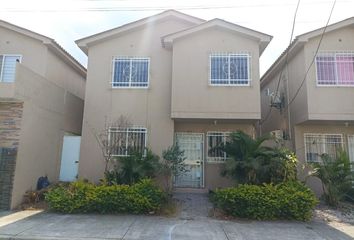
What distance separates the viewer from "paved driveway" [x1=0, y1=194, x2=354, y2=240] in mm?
7258

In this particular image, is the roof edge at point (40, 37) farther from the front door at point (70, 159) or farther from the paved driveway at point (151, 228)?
the paved driveway at point (151, 228)

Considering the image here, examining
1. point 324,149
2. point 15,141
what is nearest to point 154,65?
point 15,141

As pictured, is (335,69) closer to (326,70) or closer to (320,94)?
(326,70)

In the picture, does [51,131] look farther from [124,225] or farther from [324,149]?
[324,149]

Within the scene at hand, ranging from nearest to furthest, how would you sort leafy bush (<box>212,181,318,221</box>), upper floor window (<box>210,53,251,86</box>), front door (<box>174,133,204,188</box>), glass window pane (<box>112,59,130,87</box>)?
leafy bush (<box>212,181,318,221</box>) → upper floor window (<box>210,53,251,86</box>) → glass window pane (<box>112,59,130,87</box>) → front door (<box>174,133,204,188</box>)

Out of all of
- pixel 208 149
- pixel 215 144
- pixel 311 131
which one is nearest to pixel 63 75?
pixel 208 149

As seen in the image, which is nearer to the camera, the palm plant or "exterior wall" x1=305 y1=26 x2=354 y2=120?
the palm plant

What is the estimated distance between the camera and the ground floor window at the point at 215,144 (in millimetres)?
13375

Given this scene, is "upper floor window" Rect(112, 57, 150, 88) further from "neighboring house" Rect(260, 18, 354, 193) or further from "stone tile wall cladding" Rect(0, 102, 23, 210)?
"neighboring house" Rect(260, 18, 354, 193)

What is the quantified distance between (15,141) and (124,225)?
5143mm

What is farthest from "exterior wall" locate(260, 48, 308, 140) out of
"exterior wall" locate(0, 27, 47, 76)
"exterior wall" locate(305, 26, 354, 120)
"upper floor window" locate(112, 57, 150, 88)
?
"exterior wall" locate(0, 27, 47, 76)

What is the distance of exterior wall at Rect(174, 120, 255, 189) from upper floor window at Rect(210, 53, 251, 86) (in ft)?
6.38

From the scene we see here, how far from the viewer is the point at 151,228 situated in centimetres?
793

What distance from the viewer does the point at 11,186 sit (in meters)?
9.87
